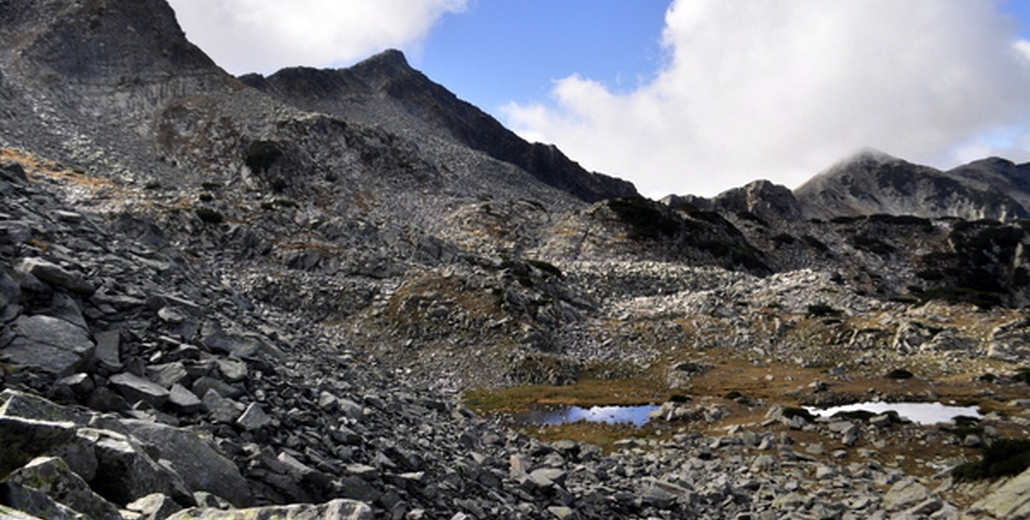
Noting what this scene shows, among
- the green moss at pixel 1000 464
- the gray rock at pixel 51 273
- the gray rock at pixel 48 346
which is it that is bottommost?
the green moss at pixel 1000 464

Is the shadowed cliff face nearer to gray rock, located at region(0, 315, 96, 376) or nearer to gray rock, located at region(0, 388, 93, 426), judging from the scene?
gray rock, located at region(0, 315, 96, 376)

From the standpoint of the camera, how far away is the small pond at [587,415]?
31.3 metres

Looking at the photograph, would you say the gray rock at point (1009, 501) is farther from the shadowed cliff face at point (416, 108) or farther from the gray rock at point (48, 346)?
the shadowed cliff face at point (416, 108)

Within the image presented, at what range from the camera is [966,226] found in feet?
386

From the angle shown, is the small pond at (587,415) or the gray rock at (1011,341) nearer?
the small pond at (587,415)

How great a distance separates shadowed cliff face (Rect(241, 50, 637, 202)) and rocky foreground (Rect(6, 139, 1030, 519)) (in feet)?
387

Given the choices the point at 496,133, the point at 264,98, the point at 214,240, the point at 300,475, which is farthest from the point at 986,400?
the point at 496,133

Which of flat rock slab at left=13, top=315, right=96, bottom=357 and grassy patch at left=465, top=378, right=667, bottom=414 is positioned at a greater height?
flat rock slab at left=13, top=315, right=96, bottom=357

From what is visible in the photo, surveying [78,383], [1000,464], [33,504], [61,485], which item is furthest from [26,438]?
[1000,464]

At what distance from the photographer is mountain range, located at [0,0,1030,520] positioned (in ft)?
31.0

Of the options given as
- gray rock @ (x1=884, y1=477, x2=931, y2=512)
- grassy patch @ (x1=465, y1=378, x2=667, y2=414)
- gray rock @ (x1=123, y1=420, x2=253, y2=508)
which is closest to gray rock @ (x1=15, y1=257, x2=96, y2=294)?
gray rock @ (x1=123, y1=420, x2=253, y2=508)

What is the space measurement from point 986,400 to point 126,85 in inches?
4049

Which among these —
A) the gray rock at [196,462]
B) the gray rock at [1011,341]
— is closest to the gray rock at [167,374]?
the gray rock at [196,462]

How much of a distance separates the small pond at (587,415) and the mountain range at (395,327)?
1171 millimetres
